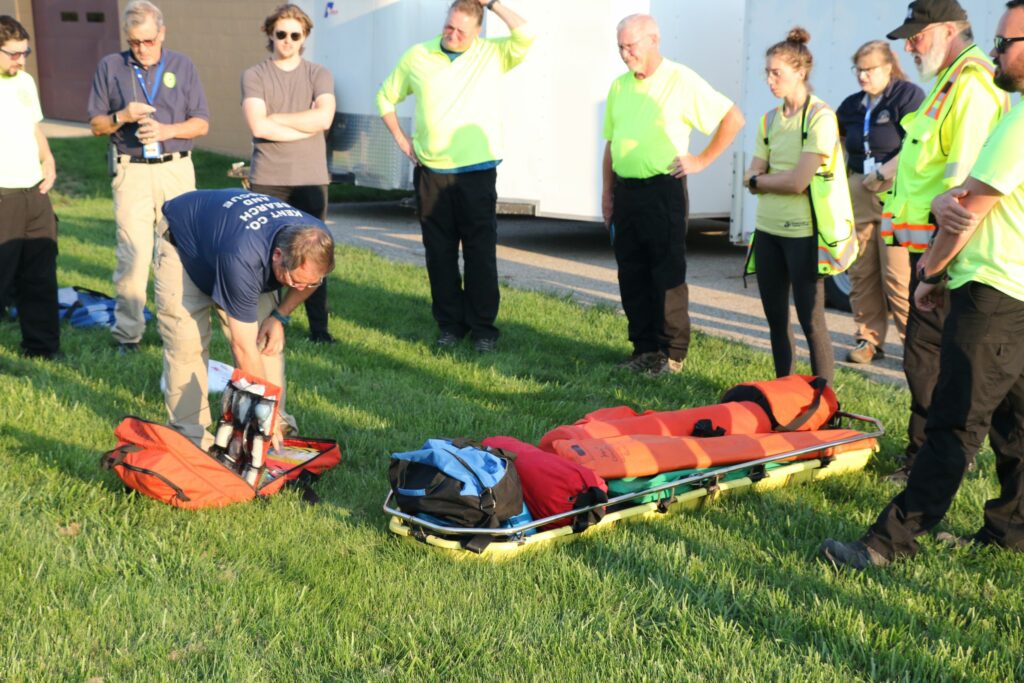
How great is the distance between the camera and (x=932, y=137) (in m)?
4.84

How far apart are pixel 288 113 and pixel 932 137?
435 cm

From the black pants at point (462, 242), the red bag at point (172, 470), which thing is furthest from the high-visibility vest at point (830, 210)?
the red bag at point (172, 470)

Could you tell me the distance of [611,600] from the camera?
3896mm

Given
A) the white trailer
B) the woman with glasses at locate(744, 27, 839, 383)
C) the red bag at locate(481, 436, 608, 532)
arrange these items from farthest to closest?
1. the white trailer
2. the woman with glasses at locate(744, 27, 839, 383)
3. the red bag at locate(481, 436, 608, 532)

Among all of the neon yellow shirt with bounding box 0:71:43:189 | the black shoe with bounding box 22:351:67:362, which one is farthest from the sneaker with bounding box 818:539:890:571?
the neon yellow shirt with bounding box 0:71:43:189

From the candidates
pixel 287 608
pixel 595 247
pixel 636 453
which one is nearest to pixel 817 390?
pixel 636 453

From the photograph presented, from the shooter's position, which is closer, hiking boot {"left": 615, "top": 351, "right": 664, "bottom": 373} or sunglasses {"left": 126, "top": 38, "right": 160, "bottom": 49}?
sunglasses {"left": 126, "top": 38, "right": 160, "bottom": 49}

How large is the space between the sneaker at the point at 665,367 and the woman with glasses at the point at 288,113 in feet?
8.71

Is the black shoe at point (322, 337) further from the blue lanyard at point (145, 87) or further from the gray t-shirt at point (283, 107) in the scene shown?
the blue lanyard at point (145, 87)

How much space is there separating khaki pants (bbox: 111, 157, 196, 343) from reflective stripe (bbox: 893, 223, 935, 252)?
4603 millimetres

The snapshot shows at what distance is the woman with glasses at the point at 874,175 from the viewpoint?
7.14 m

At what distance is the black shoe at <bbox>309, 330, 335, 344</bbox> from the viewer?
7.75 meters

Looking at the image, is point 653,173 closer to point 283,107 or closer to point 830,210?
point 830,210

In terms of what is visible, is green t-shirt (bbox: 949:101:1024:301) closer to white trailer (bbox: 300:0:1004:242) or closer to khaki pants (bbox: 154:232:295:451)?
khaki pants (bbox: 154:232:295:451)
